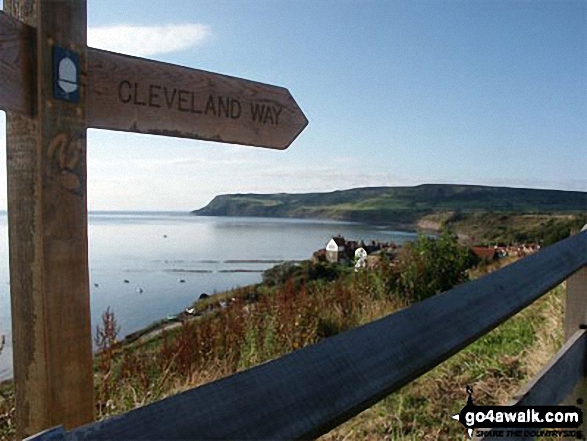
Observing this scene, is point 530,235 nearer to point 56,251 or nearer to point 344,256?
point 344,256

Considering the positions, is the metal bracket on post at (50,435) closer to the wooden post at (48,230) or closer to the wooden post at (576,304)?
the wooden post at (48,230)

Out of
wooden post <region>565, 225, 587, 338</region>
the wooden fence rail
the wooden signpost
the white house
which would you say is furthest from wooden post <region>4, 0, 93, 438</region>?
the white house

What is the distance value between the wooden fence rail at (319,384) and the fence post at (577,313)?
3.81ft

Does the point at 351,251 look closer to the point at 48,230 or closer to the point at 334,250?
the point at 334,250

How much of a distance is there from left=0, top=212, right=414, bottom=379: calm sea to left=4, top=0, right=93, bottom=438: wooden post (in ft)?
0.72

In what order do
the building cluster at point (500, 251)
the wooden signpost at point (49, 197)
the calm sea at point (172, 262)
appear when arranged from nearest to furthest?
the wooden signpost at point (49, 197) → the calm sea at point (172, 262) → the building cluster at point (500, 251)

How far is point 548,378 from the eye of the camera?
5.11 feet

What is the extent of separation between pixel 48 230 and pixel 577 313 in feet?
6.07

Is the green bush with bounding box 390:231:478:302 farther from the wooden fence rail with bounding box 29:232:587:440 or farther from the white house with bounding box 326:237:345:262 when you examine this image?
the wooden fence rail with bounding box 29:232:587:440

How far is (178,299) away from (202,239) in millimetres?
5398

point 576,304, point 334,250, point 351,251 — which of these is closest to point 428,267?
point 351,251

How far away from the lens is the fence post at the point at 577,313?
2.04 metres

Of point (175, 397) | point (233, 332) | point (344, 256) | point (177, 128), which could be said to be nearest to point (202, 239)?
point (344, 256)

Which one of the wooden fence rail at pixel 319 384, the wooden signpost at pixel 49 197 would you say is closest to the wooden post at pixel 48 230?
the wooden signpost at pixel 49 197
